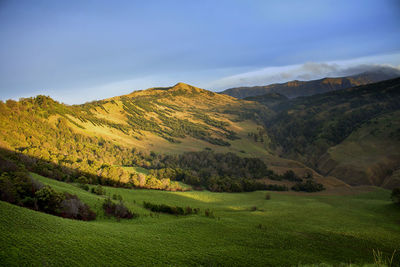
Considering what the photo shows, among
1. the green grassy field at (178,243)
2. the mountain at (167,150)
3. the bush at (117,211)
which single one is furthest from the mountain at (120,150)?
the green grassy field at (178,243)

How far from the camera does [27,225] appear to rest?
12.2 metres

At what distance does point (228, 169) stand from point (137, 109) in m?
113

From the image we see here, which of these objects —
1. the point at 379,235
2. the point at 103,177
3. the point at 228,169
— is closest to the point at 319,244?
the point at 379,235

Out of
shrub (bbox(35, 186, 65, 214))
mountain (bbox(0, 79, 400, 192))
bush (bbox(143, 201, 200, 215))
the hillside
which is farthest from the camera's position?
the hillside

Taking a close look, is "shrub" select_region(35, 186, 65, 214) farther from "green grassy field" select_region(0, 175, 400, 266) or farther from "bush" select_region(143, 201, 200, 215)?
"bush" select_region(143, 201, 200, 215)

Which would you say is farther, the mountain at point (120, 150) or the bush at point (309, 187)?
the bush at point (309, 187)

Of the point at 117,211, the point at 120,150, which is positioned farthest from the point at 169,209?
the point at 120,150

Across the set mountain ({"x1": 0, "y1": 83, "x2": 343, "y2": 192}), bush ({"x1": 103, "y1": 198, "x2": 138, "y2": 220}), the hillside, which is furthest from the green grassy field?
the hillside

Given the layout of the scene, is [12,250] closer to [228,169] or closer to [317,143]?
[228,169]

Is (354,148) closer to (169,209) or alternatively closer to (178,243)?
(169,209)

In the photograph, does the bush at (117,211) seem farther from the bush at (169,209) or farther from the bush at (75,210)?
the bush at (169,209)

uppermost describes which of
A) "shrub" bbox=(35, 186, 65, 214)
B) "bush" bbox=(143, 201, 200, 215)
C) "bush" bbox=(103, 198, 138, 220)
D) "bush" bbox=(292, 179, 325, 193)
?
"shrub" bbox=(35, 186, 65, 214)

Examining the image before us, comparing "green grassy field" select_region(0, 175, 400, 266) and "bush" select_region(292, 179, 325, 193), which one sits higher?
"green grassy field" select_region(0, 175, 400, 266)

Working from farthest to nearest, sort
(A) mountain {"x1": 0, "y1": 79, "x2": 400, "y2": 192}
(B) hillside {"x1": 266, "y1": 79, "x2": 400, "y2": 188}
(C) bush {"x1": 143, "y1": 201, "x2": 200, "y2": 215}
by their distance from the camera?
(B) hillside {"x1": 266, "y1": 79, "x2": 400, "y2": 188} < (A) mountain {"x1": 0, "y1": 79, "x2": 400, "y2": 192} < (C) bush {"x1": 143, "y1": 201, "x2": 200, "y2": 215}
